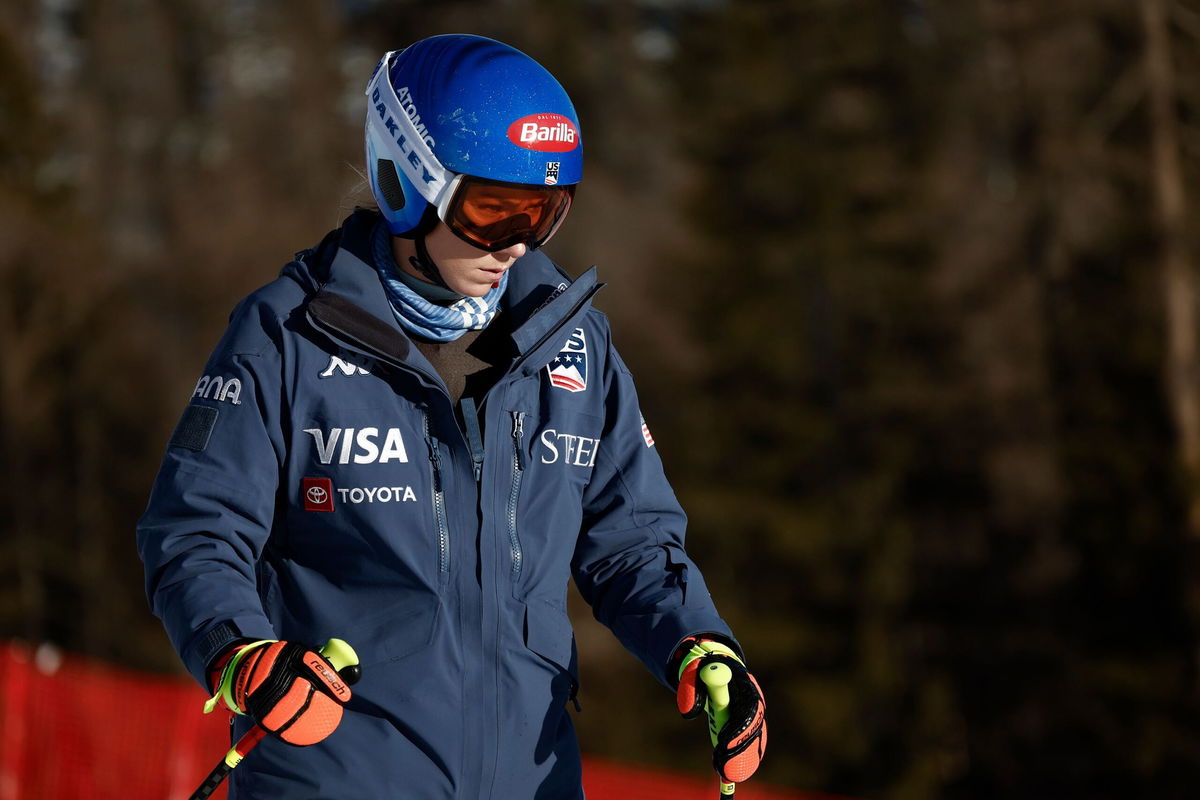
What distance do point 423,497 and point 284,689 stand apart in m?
0.42

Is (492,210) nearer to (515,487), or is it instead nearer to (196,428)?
(515,487)

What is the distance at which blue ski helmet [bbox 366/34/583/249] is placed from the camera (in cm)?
277

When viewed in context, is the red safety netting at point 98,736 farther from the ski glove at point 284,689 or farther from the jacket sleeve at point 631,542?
the ski glove at point 284,689

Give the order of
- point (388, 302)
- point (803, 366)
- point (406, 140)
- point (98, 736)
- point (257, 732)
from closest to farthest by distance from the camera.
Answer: point (257, 732)
point (388, 302)
point (406, 140)
point (98, 736)
point (803, 366)

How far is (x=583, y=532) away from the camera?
9.71 feet

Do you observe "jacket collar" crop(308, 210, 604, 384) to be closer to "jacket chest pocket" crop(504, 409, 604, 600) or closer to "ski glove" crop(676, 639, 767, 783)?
"jacket chest pocket" crop(504, 409, 604, 600)

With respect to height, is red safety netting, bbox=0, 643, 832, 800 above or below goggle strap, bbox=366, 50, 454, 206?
below

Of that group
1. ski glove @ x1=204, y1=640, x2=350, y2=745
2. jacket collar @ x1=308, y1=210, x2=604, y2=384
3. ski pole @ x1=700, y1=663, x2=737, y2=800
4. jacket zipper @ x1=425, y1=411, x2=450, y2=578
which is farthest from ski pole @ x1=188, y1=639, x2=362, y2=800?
ski pole @ x1=700, y1=663, x2=737, y2=800

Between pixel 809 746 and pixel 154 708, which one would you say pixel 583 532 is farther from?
pixel 809 746

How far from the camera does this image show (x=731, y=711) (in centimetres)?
270

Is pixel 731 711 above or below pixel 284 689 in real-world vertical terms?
below

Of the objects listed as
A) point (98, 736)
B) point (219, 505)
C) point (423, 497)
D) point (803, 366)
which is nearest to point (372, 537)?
point (423, 497)

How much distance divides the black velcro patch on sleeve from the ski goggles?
21.4 inches

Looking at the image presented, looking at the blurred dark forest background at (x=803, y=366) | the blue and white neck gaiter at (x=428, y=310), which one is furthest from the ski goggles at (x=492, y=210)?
the blurred dark forest background at (x=803, y=366)
